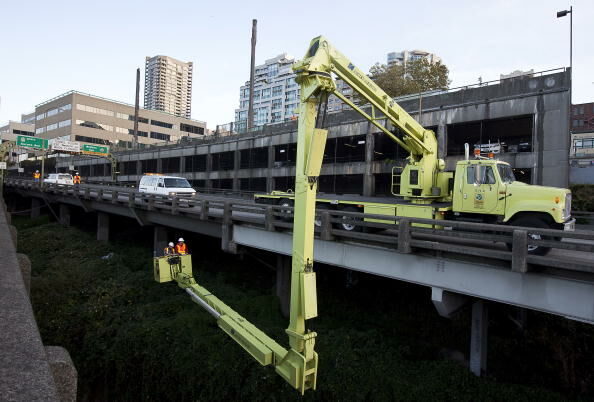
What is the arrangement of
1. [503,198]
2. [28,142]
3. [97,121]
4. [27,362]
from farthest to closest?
1. [97,121]
2. [28,142]
3. [503,198]
4. [27,362]

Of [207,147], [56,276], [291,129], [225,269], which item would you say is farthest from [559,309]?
[207,147]

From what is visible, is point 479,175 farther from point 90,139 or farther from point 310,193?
point 90,139

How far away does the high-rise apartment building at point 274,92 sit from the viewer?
121188 mm

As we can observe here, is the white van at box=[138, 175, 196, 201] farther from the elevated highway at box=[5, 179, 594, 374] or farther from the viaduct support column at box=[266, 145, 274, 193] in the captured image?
the viaduct support column at box=[266, 145, 274, 193]

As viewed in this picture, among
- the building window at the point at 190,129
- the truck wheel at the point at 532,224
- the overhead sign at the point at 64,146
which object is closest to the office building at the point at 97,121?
the building window at the point at 190,129

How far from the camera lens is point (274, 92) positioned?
126 meters

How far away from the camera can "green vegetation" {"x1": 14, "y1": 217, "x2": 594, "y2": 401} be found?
886 centimetres

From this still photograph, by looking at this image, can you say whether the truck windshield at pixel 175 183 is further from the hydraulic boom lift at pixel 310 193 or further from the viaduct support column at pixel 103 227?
the hydraulic boom lift at pixel 310 193

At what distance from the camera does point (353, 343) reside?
1048cm

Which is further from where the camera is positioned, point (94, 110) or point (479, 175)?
point (94, 110)

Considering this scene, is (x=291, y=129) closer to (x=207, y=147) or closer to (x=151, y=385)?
(x=207, y=147)

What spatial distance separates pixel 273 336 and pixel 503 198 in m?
7.47

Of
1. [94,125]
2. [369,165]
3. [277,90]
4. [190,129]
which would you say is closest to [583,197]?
[369,165]

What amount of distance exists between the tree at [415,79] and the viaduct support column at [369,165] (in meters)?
10.9
